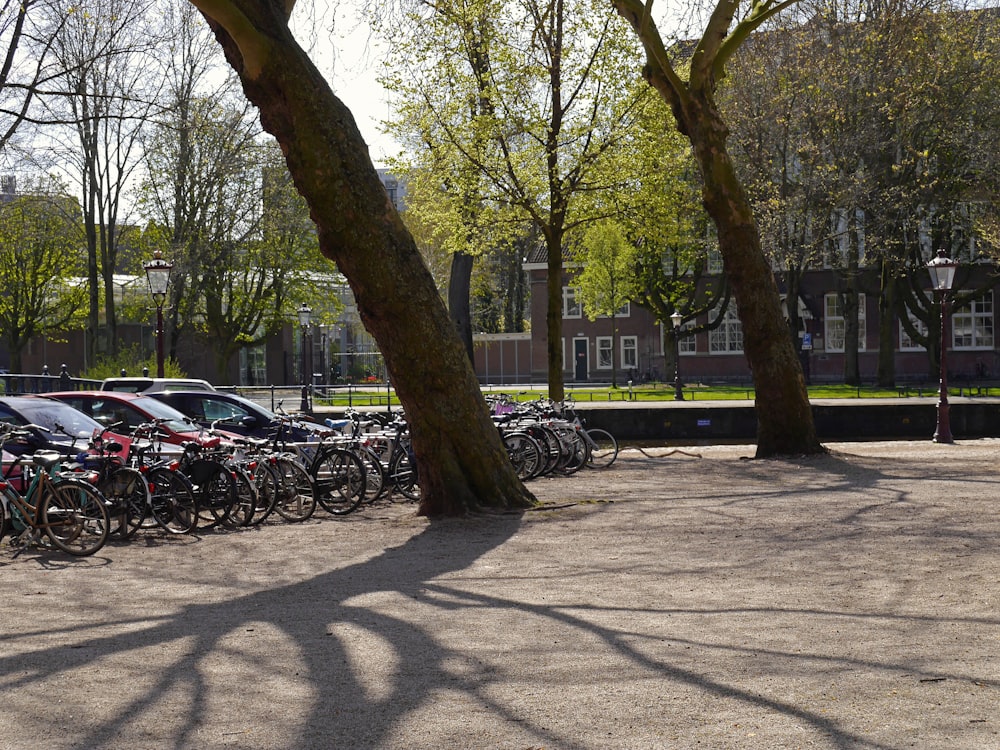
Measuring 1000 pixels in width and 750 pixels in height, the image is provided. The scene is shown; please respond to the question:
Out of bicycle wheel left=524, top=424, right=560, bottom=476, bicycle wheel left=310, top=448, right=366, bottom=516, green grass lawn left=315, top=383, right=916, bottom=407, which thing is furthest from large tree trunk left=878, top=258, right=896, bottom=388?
bicycle wheel left=310, top=448, right=366, bottom=516

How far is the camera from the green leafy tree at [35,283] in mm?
50219

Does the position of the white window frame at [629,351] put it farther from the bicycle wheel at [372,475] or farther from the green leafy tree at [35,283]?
the bicycle wheel at [372,475]

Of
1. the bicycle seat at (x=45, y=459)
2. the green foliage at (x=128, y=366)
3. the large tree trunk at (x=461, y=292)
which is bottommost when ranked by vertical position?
the bicycle seat at (x=45, y=459)

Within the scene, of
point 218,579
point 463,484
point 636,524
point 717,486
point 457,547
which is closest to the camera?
point 218,579

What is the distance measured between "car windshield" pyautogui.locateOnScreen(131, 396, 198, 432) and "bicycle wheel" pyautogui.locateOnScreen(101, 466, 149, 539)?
12.5 ft

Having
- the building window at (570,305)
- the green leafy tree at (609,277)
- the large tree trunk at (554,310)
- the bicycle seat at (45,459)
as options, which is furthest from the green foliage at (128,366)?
the building window at (570,305)

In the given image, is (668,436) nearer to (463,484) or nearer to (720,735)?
(463,484)

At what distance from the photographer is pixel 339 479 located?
14.3 m

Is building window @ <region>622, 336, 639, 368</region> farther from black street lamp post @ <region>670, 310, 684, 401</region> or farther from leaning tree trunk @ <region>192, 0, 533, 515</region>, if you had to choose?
leaning tree trunk @ <region>192, 0, 533, 515</region>

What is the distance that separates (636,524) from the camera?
1195 cm

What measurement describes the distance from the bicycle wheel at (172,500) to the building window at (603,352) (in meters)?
51.4

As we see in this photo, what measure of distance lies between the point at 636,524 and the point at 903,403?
20510 millimetres

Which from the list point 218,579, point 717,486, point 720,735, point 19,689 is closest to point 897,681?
point 720,735

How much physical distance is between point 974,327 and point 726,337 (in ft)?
37.1
